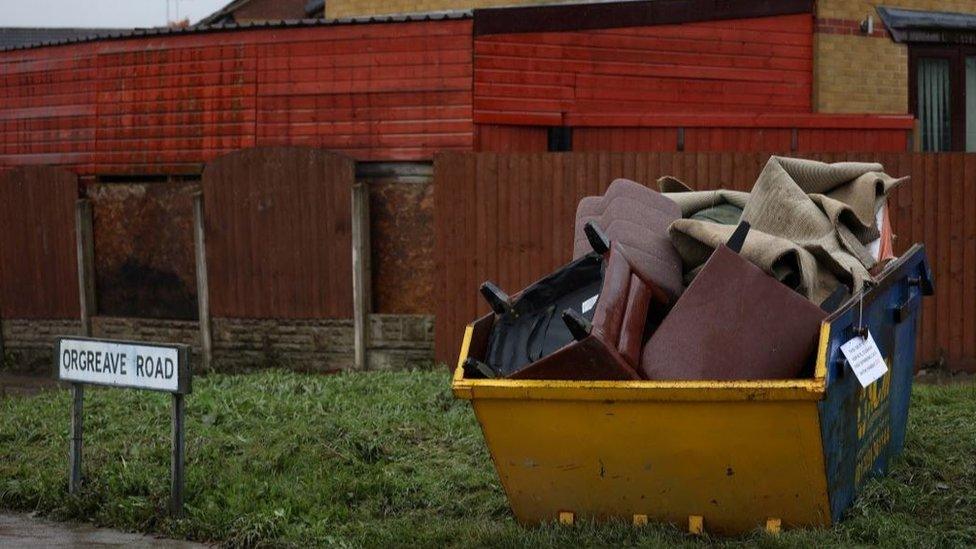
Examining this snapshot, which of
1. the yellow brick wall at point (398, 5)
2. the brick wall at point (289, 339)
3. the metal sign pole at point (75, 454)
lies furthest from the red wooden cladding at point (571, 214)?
the metal sign pole at point (75, 454)

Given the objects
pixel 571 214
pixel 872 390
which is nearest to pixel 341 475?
pixel 872 390

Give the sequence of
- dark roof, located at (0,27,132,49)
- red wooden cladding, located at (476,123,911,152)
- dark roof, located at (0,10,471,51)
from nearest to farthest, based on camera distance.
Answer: dark roof, located at (0,10,471,51)
red wooden cladding, located at (476,123,911,152)
dark roof, located at (0,27,132,49)

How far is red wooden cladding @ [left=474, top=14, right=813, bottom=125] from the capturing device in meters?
14.4

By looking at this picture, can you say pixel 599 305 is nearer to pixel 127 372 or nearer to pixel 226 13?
pixel 127 372

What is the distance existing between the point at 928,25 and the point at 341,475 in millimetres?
12002

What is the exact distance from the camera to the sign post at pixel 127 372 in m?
7.39

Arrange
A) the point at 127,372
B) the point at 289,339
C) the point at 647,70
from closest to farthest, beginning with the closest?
the point at 127,372, the point at 289,339, the point at 647,70

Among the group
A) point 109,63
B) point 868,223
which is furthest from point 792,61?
point 868,223

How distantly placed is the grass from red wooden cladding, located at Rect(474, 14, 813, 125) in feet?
15.3

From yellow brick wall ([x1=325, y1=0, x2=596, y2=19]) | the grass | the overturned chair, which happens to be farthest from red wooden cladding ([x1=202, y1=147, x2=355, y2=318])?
the overturned chair

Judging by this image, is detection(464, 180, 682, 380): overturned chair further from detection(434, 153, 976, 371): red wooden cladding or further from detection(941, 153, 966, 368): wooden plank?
detection(941, 153, 966, 368): wooden plank

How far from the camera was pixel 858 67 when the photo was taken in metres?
16.6

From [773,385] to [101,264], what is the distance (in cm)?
1128

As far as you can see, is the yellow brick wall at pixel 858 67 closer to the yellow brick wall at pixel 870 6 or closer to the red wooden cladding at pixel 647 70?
the yellow brick wall at pixel 870 6
